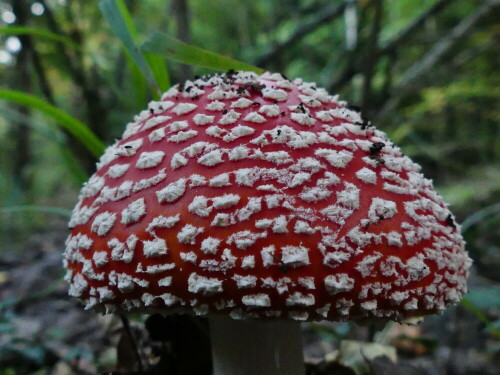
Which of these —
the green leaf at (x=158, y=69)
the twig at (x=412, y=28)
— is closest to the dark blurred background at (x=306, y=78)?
the twig at (x=412, y=28)

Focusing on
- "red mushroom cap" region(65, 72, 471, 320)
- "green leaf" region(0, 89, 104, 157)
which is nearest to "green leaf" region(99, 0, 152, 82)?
"green leaf" region(0, 89, 104, 157)

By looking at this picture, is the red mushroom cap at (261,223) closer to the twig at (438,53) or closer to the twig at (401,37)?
the twig at (438,53)

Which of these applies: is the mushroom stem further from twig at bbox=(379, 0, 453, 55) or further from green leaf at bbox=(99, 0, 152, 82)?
twig at bbox=(379, 0, 453, 55)

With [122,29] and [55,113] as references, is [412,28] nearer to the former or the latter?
[122,29]

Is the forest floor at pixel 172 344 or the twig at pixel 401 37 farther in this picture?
the twig at pixel 401 37

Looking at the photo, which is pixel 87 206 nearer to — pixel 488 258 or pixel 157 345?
pixel 157 345
